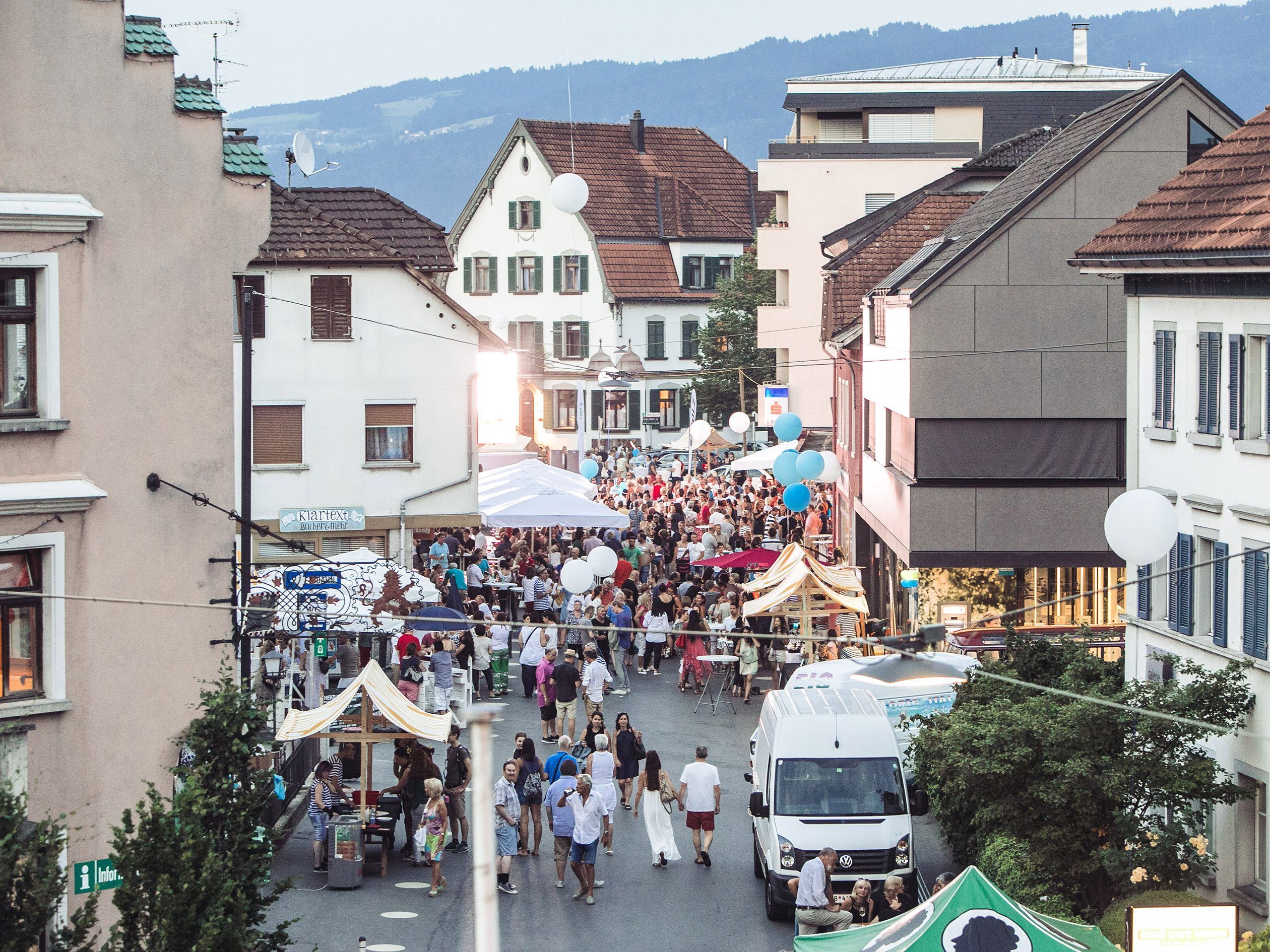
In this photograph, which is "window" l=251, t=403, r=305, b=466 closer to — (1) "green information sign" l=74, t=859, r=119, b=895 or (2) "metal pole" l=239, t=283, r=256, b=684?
(2) "metal pole" l=239, t=283, r=256, b=684

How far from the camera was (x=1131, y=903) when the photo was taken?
16.0 meters

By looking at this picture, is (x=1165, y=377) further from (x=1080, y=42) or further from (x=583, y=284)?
(x=583, y=284)

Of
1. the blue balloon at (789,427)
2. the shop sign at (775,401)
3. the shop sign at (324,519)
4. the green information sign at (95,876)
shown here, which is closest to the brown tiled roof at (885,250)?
the blue balloon at (789,427)

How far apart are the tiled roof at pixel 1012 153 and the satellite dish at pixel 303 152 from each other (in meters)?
16.2

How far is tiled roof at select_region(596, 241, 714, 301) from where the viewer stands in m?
76.1

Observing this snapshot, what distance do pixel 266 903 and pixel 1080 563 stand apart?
20274 millimetres

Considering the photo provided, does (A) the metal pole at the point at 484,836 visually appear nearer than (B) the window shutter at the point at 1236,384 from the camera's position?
Yes

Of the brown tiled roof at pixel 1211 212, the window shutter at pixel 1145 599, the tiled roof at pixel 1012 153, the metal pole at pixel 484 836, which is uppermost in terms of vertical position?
the tiled roof at pixel 1012 153

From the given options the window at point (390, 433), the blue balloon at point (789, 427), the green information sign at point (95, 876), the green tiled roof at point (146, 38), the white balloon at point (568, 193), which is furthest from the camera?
the blue balloon at point (789, 427)

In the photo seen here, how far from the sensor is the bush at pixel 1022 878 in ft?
54.9

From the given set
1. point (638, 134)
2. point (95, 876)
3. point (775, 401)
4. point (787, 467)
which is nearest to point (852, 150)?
point (775, 401)

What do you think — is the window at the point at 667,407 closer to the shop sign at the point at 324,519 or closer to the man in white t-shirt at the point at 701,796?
the shop sign at the point at 324,519

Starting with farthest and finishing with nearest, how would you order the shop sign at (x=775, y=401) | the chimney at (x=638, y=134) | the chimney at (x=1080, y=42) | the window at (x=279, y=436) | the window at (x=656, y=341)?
the chimney at (x=638, y=134) < the window at (x=656, y=341) < the chimney at (x=1080, y=42) < the shop sign at (x=775, y=401) < the window at (x=279, y=436)

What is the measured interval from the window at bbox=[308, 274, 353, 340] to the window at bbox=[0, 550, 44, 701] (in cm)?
2127
